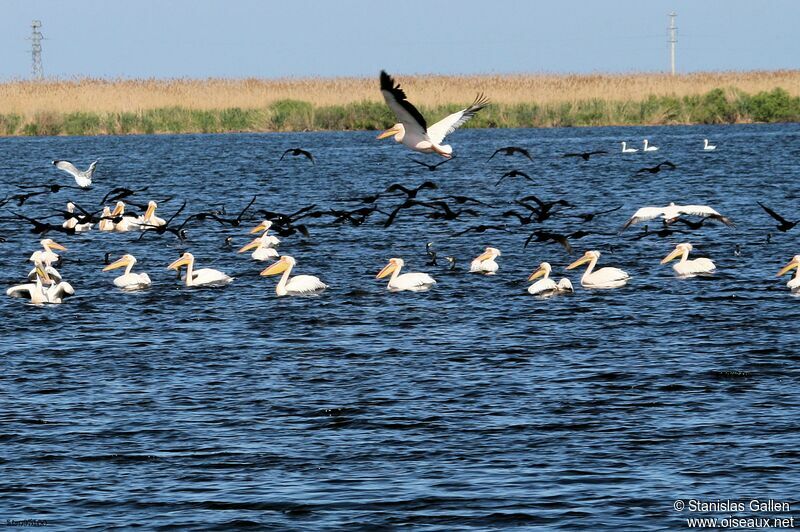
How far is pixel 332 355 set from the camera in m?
14.9

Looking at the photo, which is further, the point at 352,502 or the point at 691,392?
the point at 691,392

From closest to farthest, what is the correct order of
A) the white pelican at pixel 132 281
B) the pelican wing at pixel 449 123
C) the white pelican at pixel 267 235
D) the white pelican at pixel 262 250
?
the white pelican at pixel 132 281 < the pelican wing at pixel 449 123 < the white pelican at pixel 262 250 < the white pelican at pixel 267 235

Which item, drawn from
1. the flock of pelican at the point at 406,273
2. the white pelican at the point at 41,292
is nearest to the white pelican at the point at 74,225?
the flock of pelican at the point at 406,273

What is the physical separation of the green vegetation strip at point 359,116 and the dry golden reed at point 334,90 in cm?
33

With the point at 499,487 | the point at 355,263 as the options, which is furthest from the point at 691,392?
the point at 355,263

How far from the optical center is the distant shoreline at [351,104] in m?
57.7

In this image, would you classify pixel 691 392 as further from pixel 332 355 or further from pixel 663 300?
pixel 663 300

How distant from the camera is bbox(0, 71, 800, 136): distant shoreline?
57719 millimetres

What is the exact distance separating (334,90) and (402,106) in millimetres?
46556

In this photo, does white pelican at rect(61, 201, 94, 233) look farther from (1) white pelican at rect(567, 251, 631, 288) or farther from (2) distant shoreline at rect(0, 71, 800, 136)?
(2) distant shoreline at rect(0, 71, 800, 136)

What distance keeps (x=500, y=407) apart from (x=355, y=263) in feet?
34.2

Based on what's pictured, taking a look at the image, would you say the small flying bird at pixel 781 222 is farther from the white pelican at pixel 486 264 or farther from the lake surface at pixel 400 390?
the white pelican at pixel 486 264

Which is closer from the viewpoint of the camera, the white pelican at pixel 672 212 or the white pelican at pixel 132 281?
the white pelican at pixel 132 281

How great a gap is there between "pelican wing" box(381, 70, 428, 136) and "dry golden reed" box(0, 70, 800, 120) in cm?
3711
